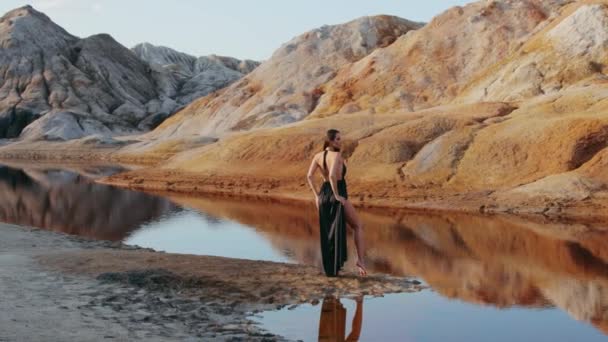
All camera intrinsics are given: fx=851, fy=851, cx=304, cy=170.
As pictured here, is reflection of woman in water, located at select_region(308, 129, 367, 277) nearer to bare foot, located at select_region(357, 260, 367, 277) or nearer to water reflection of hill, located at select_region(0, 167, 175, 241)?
bare foot, located at select_region(357, 260, 367, 277)

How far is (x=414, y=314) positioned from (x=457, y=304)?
4.81 feet

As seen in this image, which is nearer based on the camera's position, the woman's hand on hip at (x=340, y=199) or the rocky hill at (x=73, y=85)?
the woman's hand on hip at (x=340, y=199)

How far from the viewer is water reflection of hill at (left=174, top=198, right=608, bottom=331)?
16125 mm

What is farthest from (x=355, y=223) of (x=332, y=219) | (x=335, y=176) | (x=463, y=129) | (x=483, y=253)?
(x=463, y=129)

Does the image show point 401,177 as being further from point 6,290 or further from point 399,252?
point 6,290

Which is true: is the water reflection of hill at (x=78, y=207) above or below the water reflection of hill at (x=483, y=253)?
below

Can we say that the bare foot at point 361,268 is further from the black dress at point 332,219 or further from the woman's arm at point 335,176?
the woman's arm at point 335,176

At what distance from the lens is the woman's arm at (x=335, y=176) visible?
14.5 m

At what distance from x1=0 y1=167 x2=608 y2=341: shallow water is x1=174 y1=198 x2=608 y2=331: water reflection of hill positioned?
0.03 metres

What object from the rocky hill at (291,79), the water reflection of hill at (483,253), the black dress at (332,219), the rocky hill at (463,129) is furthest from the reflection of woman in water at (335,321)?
the rocky hill at (291,79)

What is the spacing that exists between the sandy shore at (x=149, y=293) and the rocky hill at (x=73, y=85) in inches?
4577

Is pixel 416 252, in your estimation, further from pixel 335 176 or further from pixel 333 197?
pixel 335 176

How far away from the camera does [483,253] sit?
22.4 meters

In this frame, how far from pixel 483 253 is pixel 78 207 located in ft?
75.5
